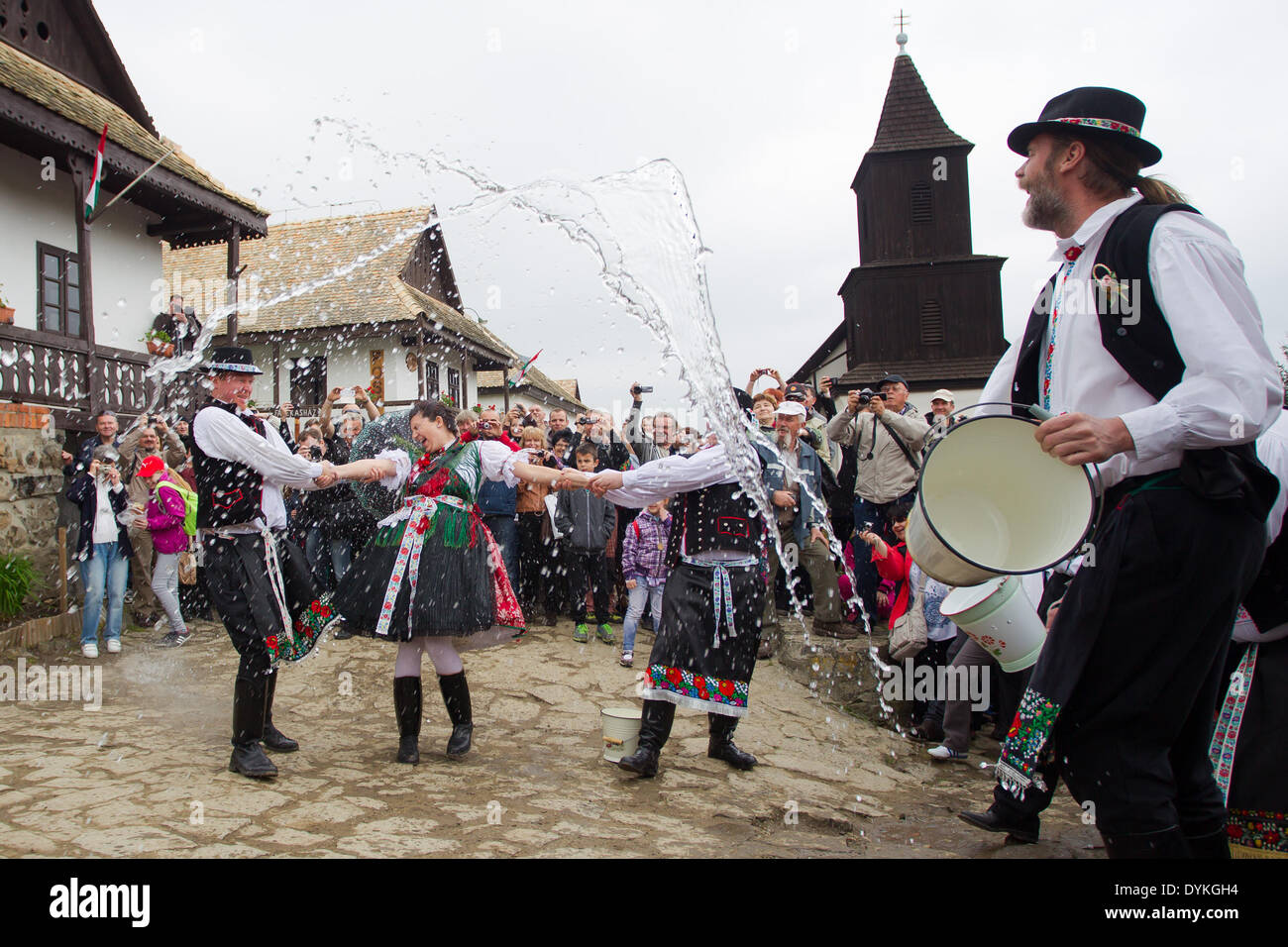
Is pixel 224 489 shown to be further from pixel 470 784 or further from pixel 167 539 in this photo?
pixel 167 539

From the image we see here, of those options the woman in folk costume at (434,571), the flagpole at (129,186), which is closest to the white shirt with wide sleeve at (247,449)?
the woman in folk costume at (434,571)

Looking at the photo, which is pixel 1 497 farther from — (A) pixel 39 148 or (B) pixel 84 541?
(A) pixel 39 148

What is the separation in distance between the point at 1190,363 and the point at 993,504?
0.70 m

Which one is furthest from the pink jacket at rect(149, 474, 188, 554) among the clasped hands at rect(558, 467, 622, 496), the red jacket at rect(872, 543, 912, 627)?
the red jacket at rect(872, 543, 912, 627)

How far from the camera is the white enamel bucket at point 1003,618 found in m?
3.37

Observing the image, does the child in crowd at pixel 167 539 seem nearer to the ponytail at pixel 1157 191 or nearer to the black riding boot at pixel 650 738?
the black riding boot at pixel 650 738

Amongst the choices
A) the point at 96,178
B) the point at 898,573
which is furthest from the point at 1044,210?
the point at 96,178

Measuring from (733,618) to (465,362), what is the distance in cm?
1878

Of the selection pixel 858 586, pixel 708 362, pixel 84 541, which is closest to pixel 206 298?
pixel 84 541

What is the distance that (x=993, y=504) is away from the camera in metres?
2.60

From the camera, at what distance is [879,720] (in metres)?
6.64

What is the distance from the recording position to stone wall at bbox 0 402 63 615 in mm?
8531

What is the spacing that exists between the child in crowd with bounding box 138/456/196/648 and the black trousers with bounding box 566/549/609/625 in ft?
11.6

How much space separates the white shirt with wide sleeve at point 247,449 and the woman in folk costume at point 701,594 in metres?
1.37
